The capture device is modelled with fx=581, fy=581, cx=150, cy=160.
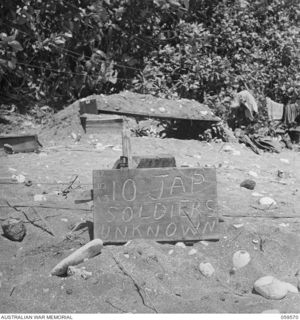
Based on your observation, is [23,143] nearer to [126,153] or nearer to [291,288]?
[126,153]

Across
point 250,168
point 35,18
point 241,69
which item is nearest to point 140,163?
point 250,168

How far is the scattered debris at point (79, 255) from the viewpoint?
3.31 m

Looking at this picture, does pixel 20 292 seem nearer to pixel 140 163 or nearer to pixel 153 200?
pixel 153 200

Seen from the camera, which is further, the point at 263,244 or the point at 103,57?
the point at 103,57

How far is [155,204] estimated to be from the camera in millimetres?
3672

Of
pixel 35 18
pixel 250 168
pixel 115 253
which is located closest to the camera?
pixel 115 253

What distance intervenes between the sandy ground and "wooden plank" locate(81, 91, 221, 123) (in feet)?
5.54

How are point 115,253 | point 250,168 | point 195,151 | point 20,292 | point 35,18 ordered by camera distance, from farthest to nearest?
1. point 35,18
2. point 195,151
3. point 250,168
4. point 115,253
5. point 20,292

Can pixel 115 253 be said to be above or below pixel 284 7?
below

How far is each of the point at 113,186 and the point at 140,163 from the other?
432 millimetres

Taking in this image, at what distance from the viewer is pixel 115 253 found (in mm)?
3510

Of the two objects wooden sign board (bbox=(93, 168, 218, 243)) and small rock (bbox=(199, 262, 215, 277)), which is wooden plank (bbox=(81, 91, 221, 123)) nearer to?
wooden sign board (bbox=(93, 168, 218, 243))

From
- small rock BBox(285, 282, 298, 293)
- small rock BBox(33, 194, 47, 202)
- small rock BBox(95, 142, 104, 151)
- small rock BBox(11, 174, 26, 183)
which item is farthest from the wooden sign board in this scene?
small rock BBox(95, 142, 104, 151)

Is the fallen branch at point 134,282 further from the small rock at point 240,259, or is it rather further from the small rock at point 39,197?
the small rock at point 39,197
